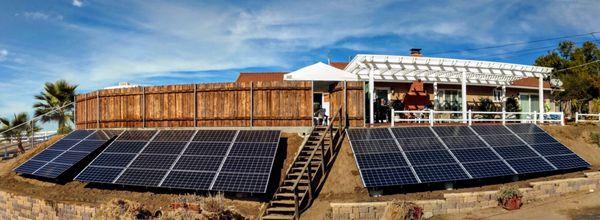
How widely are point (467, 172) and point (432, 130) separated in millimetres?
3454

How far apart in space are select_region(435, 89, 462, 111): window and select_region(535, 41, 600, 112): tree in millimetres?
11997

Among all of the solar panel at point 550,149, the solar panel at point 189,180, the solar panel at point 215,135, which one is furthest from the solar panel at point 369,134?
the solar panel at point 550,149

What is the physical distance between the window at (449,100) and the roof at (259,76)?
13136 mm

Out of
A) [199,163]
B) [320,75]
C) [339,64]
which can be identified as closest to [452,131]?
[320,75]

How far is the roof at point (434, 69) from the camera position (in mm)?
20781

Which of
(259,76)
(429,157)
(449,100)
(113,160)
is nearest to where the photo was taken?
(429,157)

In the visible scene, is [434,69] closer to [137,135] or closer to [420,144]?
[420,144]

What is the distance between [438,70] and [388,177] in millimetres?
10867

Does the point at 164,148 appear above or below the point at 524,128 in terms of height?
below

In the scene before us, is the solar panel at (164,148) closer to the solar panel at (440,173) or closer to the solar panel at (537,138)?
the solar panel at (440,173)

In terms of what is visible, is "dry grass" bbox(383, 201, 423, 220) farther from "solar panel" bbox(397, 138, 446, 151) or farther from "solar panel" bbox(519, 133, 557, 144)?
"solar panel" bbox(519, 133, 557, 144)

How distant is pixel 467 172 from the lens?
14.0 metres

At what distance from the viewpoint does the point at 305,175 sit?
1494 centimetres

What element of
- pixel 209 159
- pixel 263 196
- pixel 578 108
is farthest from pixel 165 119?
pixel 578 108
